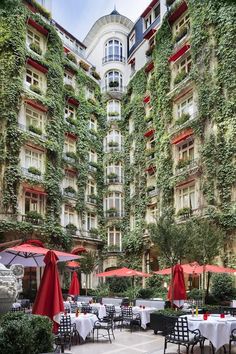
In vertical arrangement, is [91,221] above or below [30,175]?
below

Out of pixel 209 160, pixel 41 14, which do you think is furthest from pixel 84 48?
pixel 209 160

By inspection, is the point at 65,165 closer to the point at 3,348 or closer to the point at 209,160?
the point at 209,160

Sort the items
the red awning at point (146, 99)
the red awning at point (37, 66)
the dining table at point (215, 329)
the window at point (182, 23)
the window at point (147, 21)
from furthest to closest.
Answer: the window at point (147, 21), the red awning at point (146, 99), the red awning at point (37, 66), the window at point (182, 23), the dining table at point (215, 329)

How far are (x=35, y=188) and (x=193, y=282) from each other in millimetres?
13549

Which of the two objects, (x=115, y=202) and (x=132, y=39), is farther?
(x=132, y=39)

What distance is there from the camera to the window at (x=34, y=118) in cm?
3259

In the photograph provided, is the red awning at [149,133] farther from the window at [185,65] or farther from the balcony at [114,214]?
the balcony at [114,214]

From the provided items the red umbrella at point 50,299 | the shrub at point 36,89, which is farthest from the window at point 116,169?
the red umbrella at point 50,299

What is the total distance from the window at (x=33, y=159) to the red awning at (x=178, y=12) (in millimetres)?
15374

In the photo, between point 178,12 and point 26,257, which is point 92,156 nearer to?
point 178,12

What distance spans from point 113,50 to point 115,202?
55.0 feet

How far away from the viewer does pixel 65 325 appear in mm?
12562

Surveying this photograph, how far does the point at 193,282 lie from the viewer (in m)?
29.2

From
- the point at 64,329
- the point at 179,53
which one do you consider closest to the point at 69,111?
the point at 179,53
